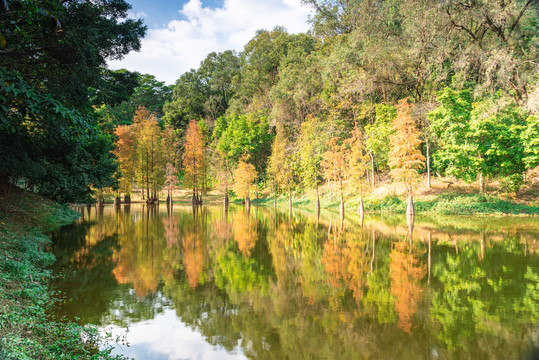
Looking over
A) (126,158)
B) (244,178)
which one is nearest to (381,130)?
(244,178)

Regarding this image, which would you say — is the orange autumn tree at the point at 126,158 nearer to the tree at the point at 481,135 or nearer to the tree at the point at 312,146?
the tree at the point at 312,146

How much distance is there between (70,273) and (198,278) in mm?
3630

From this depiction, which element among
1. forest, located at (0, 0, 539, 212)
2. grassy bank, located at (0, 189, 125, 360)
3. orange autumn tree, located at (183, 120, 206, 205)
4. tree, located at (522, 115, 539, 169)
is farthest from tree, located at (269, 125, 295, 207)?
grassy bank, located at (0, 189, 125, 360)

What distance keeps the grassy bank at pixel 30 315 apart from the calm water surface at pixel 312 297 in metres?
0.51

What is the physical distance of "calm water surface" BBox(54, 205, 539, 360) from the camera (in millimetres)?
5047

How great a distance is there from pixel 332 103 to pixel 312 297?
28370mm

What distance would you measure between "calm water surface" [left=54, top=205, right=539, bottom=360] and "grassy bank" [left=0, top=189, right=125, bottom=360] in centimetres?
51

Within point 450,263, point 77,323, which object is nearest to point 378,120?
point 450,263

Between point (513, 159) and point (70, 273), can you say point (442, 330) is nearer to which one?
point (70, 273)

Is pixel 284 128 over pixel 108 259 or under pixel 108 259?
over

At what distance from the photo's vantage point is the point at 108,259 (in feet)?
35.9

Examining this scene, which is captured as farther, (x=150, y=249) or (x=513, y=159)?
(x=513, y=159)

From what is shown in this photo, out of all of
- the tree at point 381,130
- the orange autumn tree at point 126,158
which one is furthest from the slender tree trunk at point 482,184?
the orange autumn tree at point 126,158

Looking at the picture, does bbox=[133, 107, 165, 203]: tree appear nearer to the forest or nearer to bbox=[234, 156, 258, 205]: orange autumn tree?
the forest
